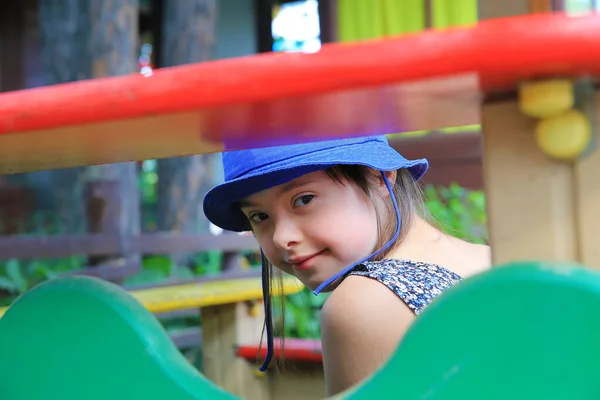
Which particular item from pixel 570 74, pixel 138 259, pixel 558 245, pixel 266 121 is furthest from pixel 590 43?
pixel 138 259

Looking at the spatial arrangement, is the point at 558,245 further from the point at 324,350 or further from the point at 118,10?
the point at 118,10

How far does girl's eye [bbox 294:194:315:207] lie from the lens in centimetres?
132

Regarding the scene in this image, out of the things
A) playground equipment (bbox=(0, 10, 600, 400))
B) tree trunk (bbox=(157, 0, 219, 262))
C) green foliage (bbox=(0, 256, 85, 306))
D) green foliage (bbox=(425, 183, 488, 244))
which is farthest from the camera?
tree trunk (bbox=(157, 0, 219, 262))

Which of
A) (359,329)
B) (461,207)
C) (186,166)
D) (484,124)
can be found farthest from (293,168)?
(186,166)

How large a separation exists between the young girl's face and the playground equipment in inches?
23.1

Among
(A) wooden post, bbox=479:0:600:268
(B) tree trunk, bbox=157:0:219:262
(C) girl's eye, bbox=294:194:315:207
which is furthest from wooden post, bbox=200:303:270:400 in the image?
(B) tree trunk, bbox=157:0:219:262

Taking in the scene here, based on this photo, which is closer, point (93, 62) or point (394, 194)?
point (394, 194)

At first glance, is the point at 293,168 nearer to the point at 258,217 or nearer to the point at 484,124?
the point at 258,217

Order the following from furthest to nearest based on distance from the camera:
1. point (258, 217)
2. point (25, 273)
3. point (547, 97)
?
point (25, 273), point (258, 217), point (547, 97)

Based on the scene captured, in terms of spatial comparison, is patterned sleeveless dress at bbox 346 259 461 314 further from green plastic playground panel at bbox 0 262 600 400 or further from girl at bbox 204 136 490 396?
green plastic playground panel at bbox 0 262 600 400

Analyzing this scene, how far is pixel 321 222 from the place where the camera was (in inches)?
52.0

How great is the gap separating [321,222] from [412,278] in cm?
24

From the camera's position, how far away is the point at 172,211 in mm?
4883

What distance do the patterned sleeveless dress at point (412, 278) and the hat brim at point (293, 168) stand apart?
0.62ft
